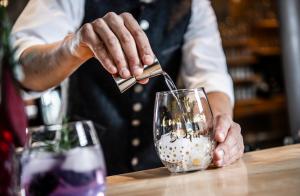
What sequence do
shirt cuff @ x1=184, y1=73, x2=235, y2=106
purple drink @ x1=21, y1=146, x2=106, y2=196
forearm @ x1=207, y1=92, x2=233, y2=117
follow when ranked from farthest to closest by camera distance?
shirt cuff @ x1=184, y1=73, x2=235, y2=106 → forearm @ x1=207, y1=92, x2=233, y2=117 → purple drink @ x1=21, y1=146, x2=106, y2=196

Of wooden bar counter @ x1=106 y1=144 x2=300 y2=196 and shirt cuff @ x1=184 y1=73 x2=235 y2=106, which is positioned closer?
wooden bar counter @ x1=106 y1=144 x2=300 y2=196

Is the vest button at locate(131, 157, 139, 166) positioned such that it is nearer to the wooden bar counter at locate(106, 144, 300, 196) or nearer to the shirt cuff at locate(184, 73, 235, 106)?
the shirt cuff at locate(184, 73, 235, 106)

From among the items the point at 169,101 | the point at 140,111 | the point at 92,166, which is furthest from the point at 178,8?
the point at 92,166

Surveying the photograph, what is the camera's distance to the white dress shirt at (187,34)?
148 centimetres

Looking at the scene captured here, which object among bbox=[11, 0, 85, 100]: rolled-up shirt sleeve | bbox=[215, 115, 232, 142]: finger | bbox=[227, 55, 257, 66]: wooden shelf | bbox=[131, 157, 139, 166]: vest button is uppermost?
bbox=[11, 0, 85, 100]: rolled-up shirt sleeve

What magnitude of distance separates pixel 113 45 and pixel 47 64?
0.45m

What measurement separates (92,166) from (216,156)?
410 millimetres

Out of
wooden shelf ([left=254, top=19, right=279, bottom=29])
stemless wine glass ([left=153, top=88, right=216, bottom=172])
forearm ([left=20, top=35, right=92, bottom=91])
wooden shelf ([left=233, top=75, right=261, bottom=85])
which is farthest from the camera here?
wooden shelf ([left=254, top=19, right=279, bottom=29])

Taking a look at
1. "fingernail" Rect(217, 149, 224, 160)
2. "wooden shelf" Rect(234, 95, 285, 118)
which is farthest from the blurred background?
"fingernail" Rect(217, 149, 224, 160)

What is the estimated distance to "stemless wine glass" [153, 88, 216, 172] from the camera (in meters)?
0.89

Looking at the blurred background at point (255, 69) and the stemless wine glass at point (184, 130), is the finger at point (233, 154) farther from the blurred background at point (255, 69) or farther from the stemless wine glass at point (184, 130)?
the blurred background at point (255, 69)

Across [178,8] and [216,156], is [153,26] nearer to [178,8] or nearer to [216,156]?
[178,8]

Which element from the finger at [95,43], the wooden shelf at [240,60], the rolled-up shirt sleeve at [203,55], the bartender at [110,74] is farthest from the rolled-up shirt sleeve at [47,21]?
the wooden shelf at [240,60]

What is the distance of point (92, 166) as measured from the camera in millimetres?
584
